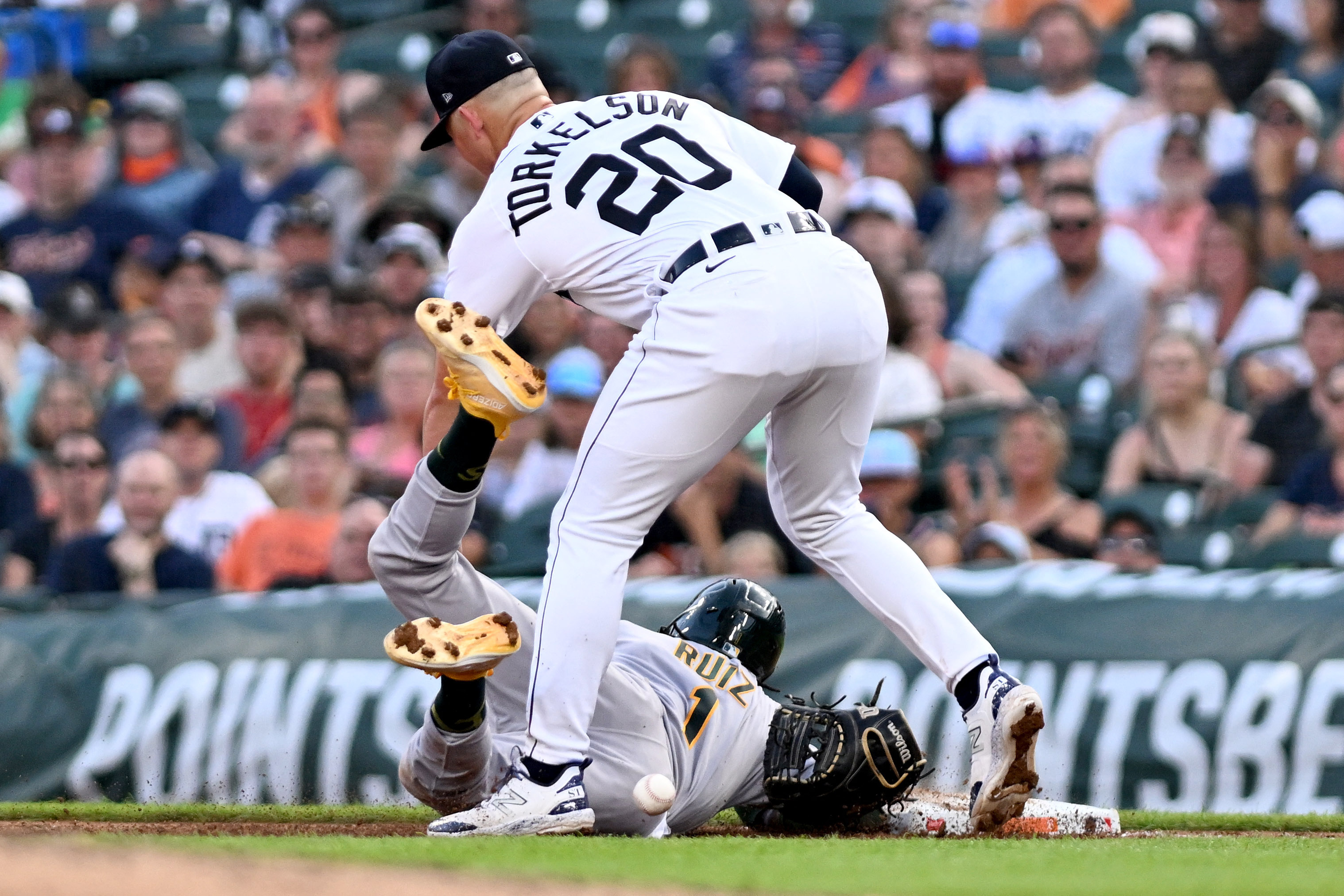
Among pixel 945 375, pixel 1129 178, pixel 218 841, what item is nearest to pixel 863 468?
pixel 945 375

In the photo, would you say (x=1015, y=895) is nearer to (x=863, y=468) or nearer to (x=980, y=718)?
(x=980, y=718)

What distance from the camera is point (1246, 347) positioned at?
24.2ft

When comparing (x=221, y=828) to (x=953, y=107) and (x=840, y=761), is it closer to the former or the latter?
(x=840, y=761)

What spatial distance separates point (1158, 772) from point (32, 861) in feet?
11.2

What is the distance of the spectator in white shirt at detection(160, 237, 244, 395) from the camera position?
9.08m

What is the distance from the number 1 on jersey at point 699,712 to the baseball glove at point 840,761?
149 mm

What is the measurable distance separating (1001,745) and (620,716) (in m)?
0.85

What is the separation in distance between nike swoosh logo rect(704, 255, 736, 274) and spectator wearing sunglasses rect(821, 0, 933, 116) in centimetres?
601

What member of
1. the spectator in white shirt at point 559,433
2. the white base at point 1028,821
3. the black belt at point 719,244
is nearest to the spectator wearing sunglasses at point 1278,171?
the spectator in white shirt at point 559,433

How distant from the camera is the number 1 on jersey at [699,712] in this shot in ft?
14.4

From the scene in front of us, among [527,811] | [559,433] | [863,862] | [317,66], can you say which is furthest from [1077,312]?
[317,66]

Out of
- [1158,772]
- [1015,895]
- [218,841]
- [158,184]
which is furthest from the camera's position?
[158,184]

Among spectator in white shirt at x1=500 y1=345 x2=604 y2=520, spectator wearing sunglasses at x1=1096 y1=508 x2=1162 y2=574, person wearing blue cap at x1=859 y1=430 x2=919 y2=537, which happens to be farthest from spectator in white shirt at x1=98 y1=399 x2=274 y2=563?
spectator wearing sunglasses at x1=1096 y1=508 x2=1162 y2=574

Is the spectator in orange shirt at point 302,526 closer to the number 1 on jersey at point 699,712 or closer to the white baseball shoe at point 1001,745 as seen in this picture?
the number 1 on jersey at point 699,712
